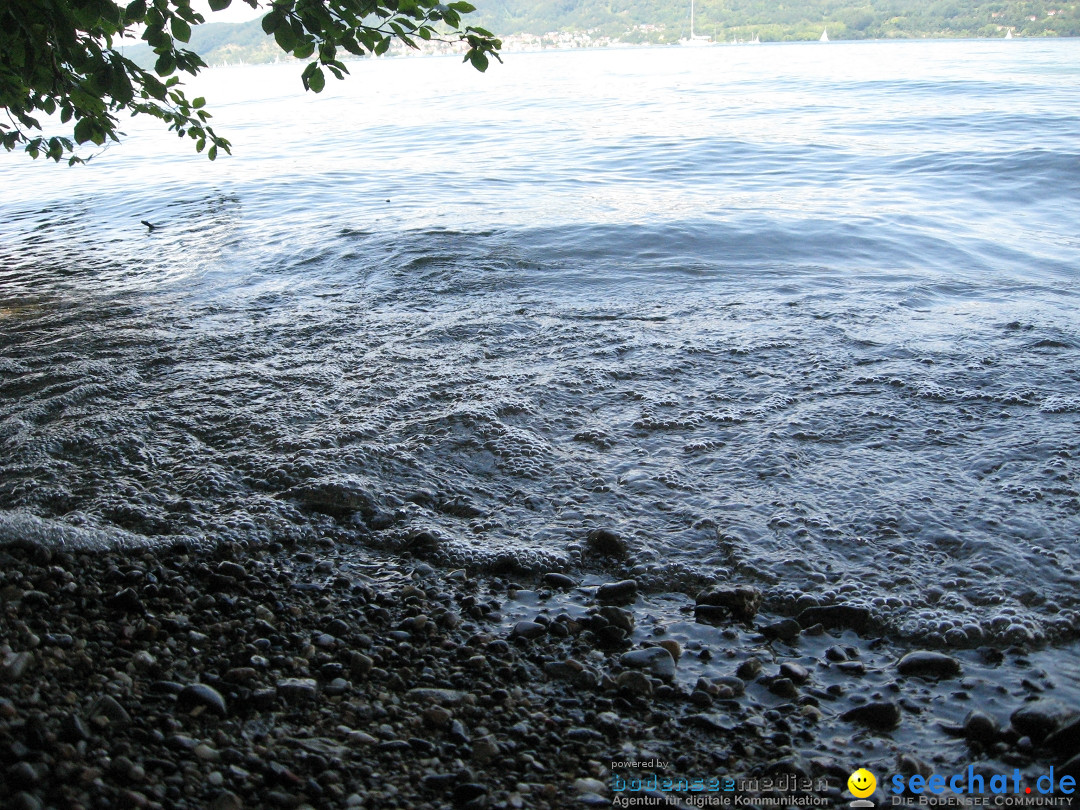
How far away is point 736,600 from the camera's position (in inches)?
128

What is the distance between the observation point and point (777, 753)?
2.51m

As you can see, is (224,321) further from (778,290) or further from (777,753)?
(777,753)

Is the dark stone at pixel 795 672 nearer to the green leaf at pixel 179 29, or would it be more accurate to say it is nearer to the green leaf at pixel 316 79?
the green leaf at pixel 316 79

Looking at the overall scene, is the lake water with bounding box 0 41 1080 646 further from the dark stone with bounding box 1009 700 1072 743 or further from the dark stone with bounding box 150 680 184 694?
the dark stone with bounding box 150 680 184 694

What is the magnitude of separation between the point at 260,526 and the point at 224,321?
3.84 m

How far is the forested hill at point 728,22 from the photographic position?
84562 mm

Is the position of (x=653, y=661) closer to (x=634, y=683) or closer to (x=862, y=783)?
(x=634, y=683)

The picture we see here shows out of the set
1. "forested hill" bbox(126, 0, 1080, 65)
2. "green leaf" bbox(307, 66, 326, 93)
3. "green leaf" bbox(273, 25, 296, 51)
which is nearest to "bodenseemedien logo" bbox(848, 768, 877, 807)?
"green leaf" bbox(307, 66, 326, 93)

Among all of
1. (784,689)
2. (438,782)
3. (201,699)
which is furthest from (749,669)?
(201,699)

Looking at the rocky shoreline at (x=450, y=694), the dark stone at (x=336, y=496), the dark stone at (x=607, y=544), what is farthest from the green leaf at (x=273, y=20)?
the dark stone at (x=607, y=544)

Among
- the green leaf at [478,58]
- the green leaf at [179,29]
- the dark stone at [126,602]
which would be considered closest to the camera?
the dark stone at [126,602]

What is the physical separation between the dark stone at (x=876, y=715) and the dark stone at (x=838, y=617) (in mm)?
482

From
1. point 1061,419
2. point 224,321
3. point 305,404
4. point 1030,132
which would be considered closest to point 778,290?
point 1061,419

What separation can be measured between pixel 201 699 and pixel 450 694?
2.78ft
